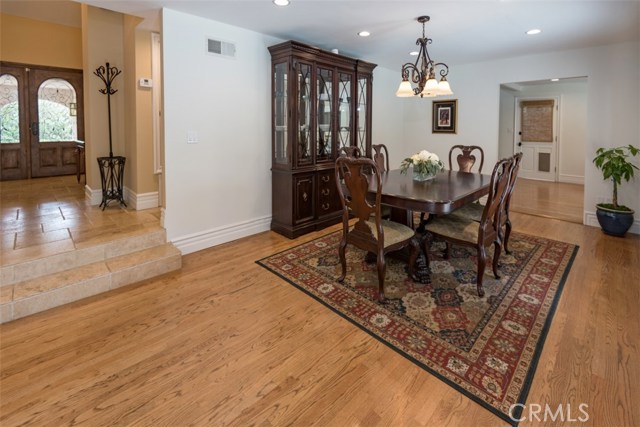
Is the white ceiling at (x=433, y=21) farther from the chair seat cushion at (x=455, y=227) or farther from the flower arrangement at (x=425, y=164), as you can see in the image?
the chair seat cushion at (x=455, y=227)

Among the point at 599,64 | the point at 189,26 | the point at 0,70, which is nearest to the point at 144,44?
the point at 189,26

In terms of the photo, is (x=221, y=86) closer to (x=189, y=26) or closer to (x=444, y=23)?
(x=189, y=26)

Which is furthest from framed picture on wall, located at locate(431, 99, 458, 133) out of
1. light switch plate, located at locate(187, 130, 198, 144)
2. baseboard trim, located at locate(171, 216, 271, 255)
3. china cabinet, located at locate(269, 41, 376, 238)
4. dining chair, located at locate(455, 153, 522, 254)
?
light switch plate, located at locate(187, 130, 198, 144)

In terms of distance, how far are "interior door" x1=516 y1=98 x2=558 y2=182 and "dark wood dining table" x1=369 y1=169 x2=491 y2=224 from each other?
6.17 metres

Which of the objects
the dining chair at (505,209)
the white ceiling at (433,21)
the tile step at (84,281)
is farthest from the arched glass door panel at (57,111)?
the dining chair at (505,209)

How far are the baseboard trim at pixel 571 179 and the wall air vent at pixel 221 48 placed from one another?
825cm

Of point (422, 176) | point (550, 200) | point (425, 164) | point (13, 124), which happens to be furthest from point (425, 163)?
point (13, 124)

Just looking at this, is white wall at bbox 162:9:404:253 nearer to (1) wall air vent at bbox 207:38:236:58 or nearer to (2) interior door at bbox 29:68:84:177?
(1) wall air vent at bbox 207:38:236:58

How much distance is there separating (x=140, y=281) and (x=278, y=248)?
4.61ft

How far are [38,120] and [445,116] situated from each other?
296 inches

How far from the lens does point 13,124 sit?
20.9 feet

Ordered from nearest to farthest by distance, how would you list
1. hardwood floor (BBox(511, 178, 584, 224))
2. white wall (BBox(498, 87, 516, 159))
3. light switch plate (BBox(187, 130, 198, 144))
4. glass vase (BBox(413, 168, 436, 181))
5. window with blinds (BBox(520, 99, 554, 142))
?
1. glass vase (BBox(413, 168, 436, 181))
2. light switch plate (BBox(187, 130, 198, 144))
3. hardwood floor (BBox(511, 178, 584, 224))
4. window with blinds (BBox(520, 99, 554, 142))
5. white wall (BBox(498, 87, 516, 159))

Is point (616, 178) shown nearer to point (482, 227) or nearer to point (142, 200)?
point (482, 227)

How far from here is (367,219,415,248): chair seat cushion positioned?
2.78 metres
